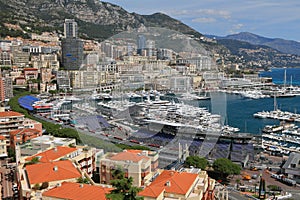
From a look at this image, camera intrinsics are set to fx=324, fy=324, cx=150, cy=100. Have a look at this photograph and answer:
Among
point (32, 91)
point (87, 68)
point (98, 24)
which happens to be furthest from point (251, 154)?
point (98, 24)

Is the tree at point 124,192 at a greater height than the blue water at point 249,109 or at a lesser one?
greater

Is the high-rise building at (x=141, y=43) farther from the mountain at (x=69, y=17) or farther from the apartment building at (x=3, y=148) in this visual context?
the mountain at (x=69, y=17)

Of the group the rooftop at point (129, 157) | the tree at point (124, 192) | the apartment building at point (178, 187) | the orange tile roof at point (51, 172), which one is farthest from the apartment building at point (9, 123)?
the tree at point (124, 192)

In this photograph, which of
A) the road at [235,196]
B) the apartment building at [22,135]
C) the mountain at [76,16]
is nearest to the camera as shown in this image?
the road at [235,196]

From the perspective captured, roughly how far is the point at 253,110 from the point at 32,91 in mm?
15147

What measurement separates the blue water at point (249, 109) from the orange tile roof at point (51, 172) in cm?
691

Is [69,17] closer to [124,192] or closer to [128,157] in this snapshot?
[128,157]

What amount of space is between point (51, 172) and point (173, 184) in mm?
1889

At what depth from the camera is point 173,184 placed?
15.4ft

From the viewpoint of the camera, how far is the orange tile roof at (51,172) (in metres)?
4.87

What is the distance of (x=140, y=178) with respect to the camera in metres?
5.43

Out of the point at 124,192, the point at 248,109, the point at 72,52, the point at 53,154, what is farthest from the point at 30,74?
the point at 124,192

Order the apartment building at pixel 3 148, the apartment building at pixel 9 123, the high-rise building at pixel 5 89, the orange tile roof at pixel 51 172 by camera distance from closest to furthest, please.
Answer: the orange tile roof at pixel 51 172 → the apartment building at pixel 3 148 → the apartment building at pixel 9 123 → the high-rise building at pixel 5 89

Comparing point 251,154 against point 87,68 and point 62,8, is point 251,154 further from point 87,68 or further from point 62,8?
point 62,8
